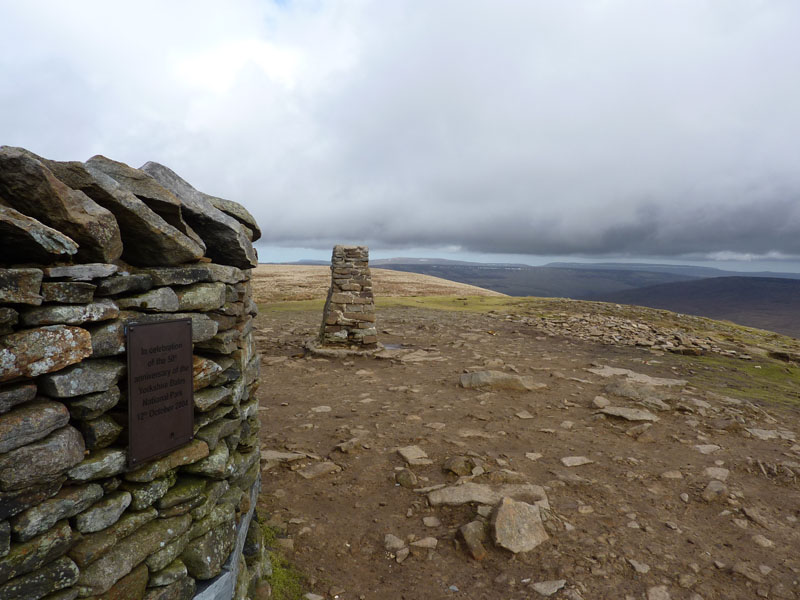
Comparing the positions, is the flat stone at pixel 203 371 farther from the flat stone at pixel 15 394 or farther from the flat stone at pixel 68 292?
the flat stone at pixel 15 394

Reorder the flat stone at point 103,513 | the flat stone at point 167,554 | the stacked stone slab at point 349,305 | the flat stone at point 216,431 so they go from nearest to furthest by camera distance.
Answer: the flat stone at point 103,513 < the flat stone at point 167,554 < the flat stone at point 216,431 < the stacked stone slab at point 349,305

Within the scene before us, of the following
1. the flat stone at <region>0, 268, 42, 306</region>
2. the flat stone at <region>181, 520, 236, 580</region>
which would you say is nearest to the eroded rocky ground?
the flat stone at <region>181, 520, 236, 580</region>

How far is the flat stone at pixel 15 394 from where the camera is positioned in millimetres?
2686

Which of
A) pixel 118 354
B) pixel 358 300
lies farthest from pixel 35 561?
pixel 358 300

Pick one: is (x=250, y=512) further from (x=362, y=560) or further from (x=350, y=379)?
(x=350, y=379)

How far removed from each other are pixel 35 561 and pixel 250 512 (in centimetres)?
311

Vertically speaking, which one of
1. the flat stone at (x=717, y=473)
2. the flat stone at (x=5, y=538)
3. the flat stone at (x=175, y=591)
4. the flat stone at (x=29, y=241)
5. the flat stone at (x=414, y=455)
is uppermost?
the flat stone at (x=29, y=241)

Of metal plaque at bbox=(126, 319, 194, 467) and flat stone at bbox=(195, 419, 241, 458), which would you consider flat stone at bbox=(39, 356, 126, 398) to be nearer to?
metal plaque at bbox=(126, 319, 194, 467)

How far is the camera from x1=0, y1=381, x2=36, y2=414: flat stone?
106 inches

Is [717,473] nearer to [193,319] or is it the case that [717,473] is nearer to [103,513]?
[193,319]

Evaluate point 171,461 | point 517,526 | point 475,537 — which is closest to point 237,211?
point 171,461

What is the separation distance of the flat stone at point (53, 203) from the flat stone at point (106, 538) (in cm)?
194

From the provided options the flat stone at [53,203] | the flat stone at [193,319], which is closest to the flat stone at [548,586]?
the flat stone at [193,319]

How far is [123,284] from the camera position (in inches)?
137
